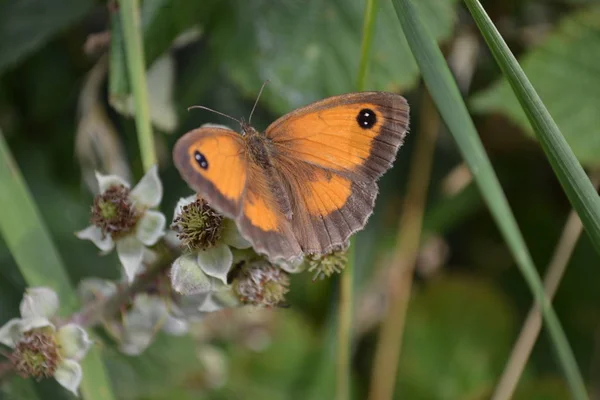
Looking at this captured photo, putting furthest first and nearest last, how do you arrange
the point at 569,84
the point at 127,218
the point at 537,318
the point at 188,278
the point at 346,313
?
the point at 537,318 < the point at 569,84 < the point at 346,313 < the point at 127,218 < the point at 188,278

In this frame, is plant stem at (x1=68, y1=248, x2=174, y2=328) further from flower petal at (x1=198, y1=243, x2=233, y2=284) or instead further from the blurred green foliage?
the blurred green foliage

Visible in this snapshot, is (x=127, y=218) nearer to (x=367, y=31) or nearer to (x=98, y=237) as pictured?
(x=98, y=237)

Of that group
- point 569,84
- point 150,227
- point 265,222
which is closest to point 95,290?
point 150,227

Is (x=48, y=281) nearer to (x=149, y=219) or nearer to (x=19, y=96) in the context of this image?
(x=149, y=219)

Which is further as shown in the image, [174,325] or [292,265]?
[174,325]

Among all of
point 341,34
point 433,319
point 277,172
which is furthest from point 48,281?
point 433,319

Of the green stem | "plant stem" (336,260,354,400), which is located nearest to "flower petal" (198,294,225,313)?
"plant stem" (336,260,354,400)
